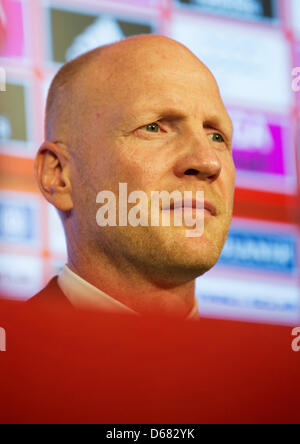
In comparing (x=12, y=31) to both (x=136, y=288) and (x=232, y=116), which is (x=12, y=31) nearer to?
(x=232, y=116)

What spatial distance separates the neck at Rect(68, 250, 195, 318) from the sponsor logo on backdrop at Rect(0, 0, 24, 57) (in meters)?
0.62

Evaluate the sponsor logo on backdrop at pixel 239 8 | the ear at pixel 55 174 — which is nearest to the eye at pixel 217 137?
the ear at pixel 55 174

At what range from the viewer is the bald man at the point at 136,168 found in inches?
62.2

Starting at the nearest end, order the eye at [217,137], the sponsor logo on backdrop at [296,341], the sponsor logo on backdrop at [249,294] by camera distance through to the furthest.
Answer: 1. the eye at [217,137]
2. the sponsor logo on backdrop at [296,341]
3. the sponsor logo on backdrop at [249,294]

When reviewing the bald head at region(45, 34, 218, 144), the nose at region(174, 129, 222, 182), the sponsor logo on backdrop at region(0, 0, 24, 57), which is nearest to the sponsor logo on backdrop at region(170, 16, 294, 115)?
the sponsor logo on backdrop at region(0, 0, 24, 57)

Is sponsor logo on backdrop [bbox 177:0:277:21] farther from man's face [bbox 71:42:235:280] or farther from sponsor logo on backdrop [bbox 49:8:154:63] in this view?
man's face [bbox 71:42:235:280]

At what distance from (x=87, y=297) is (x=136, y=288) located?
0.30ft

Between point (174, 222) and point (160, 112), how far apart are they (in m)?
0.21

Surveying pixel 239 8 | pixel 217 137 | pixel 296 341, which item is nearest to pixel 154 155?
pixel 217 137

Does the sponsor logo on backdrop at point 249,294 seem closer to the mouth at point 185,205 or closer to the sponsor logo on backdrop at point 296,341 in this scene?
the sponsor logo on backdrop at point 296,341

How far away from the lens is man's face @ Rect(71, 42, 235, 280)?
1571 millimetres

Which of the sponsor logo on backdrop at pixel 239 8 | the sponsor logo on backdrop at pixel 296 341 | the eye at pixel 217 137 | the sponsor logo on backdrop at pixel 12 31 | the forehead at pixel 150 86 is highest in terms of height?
the sponsor logo on backdrop at pixel 239 8

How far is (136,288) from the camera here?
1621 mm

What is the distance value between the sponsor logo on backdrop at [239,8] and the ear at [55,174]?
812mm
